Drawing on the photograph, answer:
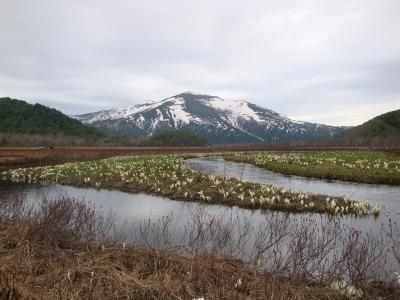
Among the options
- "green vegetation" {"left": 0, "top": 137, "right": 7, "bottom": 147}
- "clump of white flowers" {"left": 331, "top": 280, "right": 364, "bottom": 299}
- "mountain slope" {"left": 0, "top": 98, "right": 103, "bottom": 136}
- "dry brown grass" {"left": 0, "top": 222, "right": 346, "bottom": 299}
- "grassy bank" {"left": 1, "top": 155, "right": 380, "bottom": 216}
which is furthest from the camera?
"mountain slope" {"left": 0, "top": 98, "right": 103, "bottom": 136}

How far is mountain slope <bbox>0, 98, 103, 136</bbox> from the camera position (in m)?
166

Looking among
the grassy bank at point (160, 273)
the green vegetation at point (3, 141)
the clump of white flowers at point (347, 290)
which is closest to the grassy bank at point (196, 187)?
the grassy bank at point (160, 273)

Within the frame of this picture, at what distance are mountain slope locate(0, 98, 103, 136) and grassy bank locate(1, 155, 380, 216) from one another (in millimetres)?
138849

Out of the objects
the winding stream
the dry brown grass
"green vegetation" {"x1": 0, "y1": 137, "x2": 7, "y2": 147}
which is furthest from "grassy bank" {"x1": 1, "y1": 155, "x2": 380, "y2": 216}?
"green vegetation" {"x1": 0, "y1": 137, "x2": 7, "y2": 147}

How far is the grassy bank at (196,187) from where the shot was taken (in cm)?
1848

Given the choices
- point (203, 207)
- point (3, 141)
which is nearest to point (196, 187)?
point (203, 207)

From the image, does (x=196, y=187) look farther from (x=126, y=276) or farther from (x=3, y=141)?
(x=3, y=141)

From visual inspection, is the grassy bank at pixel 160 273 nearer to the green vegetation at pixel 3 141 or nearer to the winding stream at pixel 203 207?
the winding stream at pixel 203 207

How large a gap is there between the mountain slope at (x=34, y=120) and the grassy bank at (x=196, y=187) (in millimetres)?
138849

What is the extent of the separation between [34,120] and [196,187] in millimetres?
164551

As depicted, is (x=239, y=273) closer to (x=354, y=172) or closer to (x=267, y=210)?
(x=267, y=210)

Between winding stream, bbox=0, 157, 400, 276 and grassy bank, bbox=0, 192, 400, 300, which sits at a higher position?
grassy bank, bbox=0, 192, 400, 300

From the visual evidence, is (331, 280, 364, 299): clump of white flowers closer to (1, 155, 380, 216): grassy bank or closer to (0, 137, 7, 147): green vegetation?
(1, 155, 380, 216): grassy bank

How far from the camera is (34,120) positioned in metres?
174
